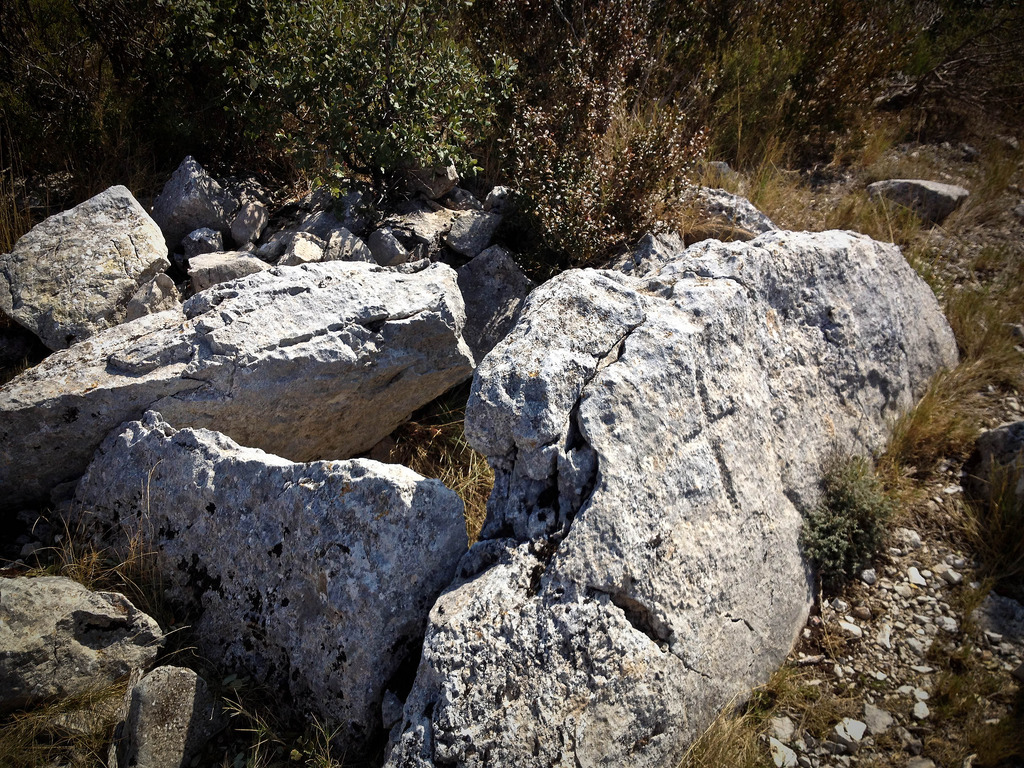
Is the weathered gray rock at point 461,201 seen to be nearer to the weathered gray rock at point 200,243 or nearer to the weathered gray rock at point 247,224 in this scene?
the weathered gray rock at point 247,224

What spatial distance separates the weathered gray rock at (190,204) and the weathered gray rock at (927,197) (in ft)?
19.9

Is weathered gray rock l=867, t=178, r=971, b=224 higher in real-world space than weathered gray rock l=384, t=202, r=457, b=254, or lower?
higher

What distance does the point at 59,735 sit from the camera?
2537 millimetres

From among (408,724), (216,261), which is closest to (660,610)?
(408,724)

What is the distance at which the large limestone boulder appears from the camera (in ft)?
10.6

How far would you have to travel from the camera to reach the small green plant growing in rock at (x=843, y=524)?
321cm

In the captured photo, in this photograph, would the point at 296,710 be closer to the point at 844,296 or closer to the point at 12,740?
the point at 12,740

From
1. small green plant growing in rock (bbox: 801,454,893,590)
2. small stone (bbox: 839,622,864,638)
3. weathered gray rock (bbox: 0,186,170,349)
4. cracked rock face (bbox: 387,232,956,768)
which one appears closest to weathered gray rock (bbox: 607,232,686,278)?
cracked rock face (bbox: 387,232,956,768)

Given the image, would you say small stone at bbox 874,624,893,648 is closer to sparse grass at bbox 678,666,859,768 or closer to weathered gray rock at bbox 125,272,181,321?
sparse grass at bbox 678,666,859,768

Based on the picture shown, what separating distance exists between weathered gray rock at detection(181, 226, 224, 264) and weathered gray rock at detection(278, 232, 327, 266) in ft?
2.09

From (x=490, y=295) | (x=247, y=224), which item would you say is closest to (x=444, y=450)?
(x=490, y=295)

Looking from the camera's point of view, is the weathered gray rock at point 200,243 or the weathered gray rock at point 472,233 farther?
the weathered gray rock at point 472,233

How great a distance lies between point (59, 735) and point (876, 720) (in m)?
3.63

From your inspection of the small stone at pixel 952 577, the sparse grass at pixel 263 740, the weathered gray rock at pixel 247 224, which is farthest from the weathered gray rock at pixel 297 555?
the small stone at pixel 952 577
